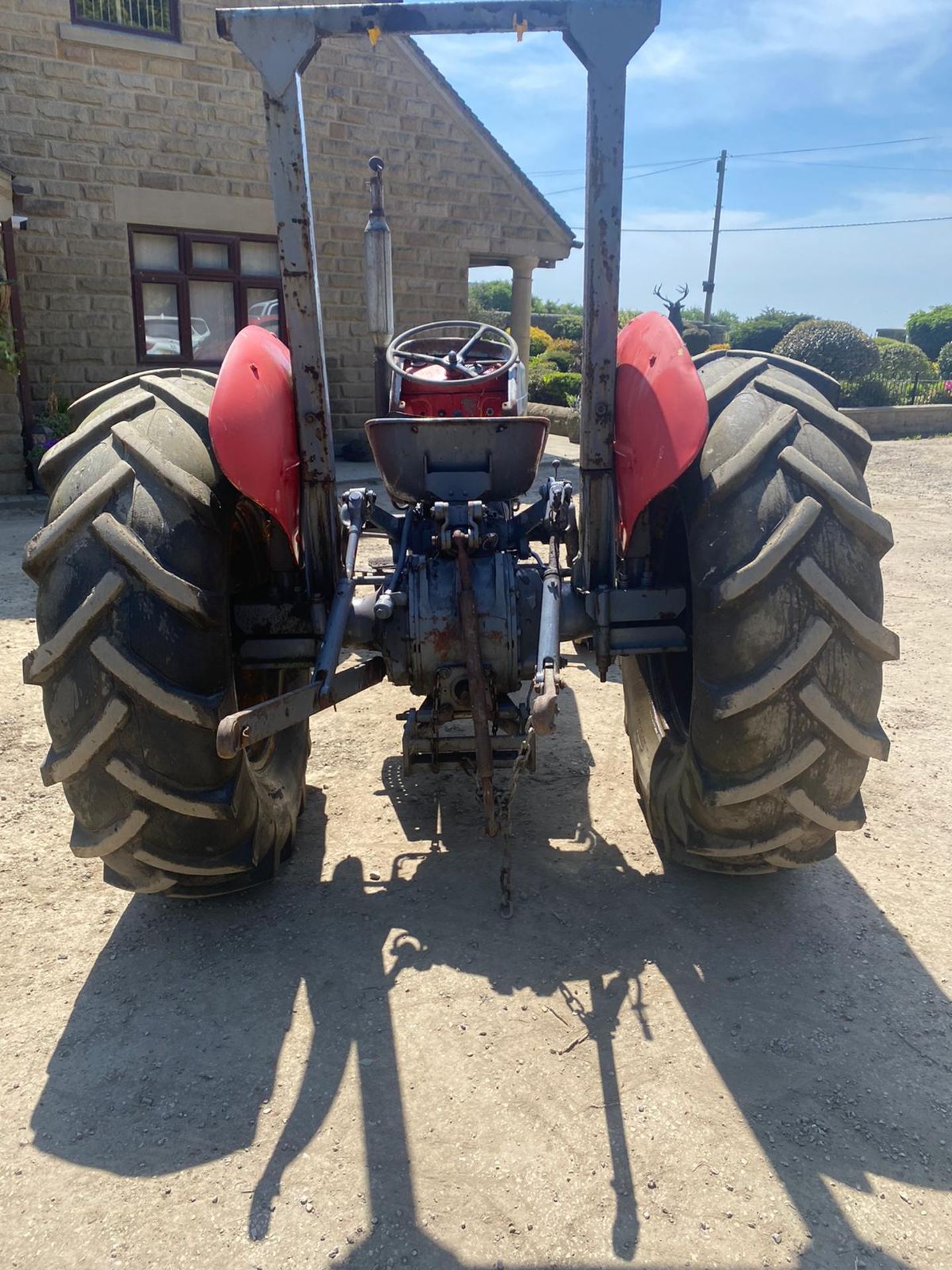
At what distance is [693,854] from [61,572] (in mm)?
1969

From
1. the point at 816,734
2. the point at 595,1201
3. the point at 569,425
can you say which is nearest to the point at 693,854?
the point at 816,734

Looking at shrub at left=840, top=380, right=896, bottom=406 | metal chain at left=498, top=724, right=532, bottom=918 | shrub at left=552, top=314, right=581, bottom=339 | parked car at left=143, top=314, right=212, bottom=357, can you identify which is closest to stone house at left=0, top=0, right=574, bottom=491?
parked car at left=143, top=314, right=212, bottom=357

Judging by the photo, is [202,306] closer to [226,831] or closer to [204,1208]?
[226,831]

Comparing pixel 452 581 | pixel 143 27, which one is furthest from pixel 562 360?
pixel 452 581

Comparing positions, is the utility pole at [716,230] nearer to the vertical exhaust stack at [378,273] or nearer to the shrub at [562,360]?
the shrub at [562,360]

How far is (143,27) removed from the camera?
9.73m

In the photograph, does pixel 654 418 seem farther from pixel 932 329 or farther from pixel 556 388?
pixel 932 329

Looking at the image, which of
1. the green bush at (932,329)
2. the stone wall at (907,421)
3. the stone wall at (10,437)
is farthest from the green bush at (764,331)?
the stone wall at (10,437)

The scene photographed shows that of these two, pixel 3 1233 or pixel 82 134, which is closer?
pixel 3 1233

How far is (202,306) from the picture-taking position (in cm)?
1071

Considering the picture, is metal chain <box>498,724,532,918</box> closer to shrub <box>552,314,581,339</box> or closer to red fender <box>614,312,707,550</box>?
red fender <box>614,312,707,550</box>

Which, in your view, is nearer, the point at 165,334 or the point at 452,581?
the point at 452,581

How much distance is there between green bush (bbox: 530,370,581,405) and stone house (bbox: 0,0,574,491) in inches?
227

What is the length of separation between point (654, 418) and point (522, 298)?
1123 cm
